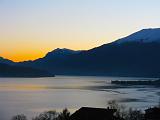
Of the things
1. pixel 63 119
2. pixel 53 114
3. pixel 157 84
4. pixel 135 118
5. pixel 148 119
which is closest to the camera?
pixel 63 119

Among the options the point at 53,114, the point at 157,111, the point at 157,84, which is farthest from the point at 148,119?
the point at 157,84

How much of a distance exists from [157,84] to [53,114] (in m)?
→ 155

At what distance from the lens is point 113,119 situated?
2953cm

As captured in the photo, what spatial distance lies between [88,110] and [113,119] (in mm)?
1880

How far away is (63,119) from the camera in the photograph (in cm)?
3381

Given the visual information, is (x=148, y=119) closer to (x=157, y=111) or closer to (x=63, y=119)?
(x=157, y=111)

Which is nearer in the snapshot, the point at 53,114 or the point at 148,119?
the point at 148,119

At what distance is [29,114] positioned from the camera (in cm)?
6372

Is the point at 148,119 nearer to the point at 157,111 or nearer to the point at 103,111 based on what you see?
the point at 157,111

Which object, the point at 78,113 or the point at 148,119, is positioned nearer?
the point at 78,113

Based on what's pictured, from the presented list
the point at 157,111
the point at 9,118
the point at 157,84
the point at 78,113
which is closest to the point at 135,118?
the point at 157,111

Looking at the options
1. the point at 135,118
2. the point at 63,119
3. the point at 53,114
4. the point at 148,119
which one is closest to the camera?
the point at 63,119

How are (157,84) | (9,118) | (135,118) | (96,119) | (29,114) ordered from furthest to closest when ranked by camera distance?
(157,84) < (29,114) < (9,118) < (135,118) < (96,119)

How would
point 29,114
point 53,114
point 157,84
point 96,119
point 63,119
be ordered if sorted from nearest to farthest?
1. point 96,119
2. point 63,119
3. point 53,114
4. point 29,114
5. point 157,84
